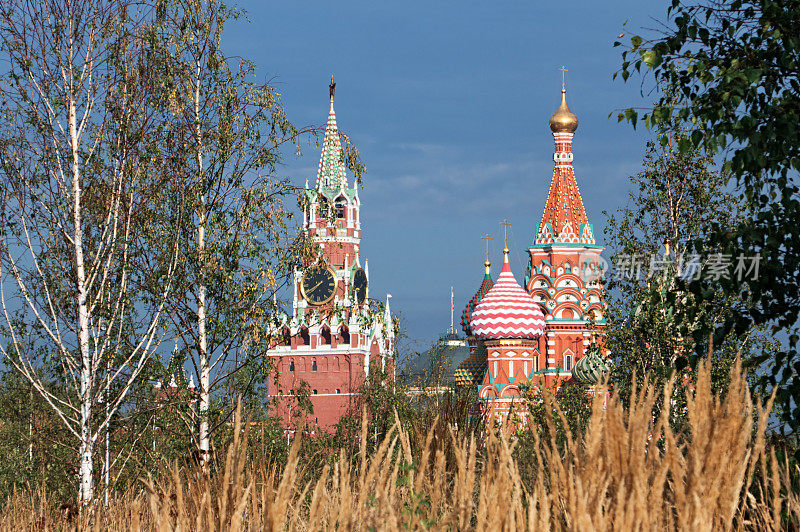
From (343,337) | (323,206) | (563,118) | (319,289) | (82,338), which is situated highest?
(563,118)

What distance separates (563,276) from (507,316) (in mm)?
7118

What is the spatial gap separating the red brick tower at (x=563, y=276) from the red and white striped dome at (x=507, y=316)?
3.72 meters

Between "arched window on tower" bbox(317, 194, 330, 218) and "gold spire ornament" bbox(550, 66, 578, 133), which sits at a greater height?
"gold spire ornament" bbox(550, 66, 578, 133)

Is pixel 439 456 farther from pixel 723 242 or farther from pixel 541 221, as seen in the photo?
pixel 541 221

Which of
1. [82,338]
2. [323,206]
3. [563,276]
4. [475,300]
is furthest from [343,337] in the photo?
[82,338]

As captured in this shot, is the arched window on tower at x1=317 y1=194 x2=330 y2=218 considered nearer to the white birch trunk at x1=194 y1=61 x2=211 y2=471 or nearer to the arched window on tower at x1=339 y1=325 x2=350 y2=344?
the white birch trunk at x1=194 y1=61 x2=211 y2=471

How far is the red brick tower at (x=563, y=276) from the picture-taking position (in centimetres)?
5522

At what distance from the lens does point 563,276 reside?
183ft

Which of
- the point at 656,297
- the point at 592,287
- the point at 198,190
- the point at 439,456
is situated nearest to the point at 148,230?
the point at 198,190

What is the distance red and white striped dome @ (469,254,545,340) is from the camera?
165 ft

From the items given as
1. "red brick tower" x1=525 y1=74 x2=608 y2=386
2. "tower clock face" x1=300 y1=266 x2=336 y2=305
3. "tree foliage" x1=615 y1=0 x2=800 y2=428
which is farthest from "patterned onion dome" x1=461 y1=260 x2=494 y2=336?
"tree foliage" x1=615 y1=0 x2=800 y2=428

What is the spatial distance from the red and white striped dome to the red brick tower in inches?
147

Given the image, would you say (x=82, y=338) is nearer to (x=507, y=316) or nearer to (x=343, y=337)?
(x=507, y=316)

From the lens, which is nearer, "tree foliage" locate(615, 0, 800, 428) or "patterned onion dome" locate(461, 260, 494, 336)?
"tree foliage" locate(615, 0, 800, 428)
